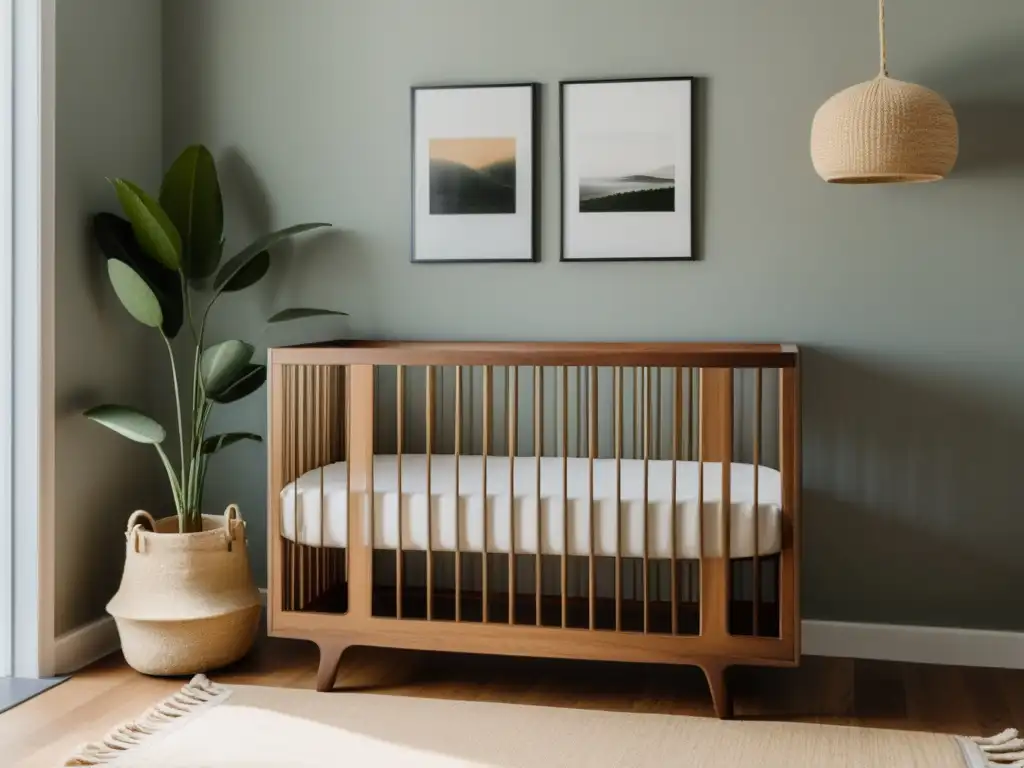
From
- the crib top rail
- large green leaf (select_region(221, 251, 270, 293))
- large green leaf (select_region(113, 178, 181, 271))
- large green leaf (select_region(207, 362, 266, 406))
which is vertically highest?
large green leaf (select_region(113, 178, 181, 271))

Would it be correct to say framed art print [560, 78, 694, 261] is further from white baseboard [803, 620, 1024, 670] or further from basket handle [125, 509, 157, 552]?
basket handle [125, 509, 157, 552]

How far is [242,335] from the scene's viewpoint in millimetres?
3451

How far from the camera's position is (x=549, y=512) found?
8.68 ft

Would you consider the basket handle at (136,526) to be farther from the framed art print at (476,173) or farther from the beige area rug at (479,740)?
the framed art print at (476,173)

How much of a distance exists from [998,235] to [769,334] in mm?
615

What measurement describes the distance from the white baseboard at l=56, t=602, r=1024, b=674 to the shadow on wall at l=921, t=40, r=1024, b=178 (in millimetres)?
1178

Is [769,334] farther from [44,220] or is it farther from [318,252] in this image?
[44,220]

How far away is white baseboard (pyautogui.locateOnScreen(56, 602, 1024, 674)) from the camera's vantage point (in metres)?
2.99

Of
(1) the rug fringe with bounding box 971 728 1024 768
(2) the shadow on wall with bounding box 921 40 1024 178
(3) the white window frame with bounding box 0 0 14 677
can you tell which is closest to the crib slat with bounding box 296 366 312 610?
(3) the white window frame with bounding box 0 0 14 677

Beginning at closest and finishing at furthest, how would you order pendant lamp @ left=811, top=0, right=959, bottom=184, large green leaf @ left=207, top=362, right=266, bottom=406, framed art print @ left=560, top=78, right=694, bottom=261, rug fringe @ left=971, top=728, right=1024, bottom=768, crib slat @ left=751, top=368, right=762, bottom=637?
rug fringe @ left=971, top=728, right=1024, bottom=768, crib slat @ left=751, top=368, right=762, bottom=637, pendant lamp @ left=811, top=0, right=959, bottom=184, large green leaf @ left=207, top=362, right=266, bottom=406, framed art print @ left=560, top=78, right=694, bottom=261

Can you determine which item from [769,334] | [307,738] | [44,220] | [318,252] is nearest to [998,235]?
[769,334]

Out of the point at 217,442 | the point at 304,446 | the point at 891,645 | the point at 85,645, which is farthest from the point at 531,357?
the point at 85,645

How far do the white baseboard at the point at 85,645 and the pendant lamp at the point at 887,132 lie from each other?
87.5 inches

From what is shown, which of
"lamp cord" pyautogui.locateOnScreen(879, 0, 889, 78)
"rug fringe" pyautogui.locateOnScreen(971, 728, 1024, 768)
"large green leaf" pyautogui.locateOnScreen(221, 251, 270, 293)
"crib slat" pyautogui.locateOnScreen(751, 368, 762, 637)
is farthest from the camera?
"large green leaf" pyautogui.locateOnScreen(221, 251, 270, 293)
